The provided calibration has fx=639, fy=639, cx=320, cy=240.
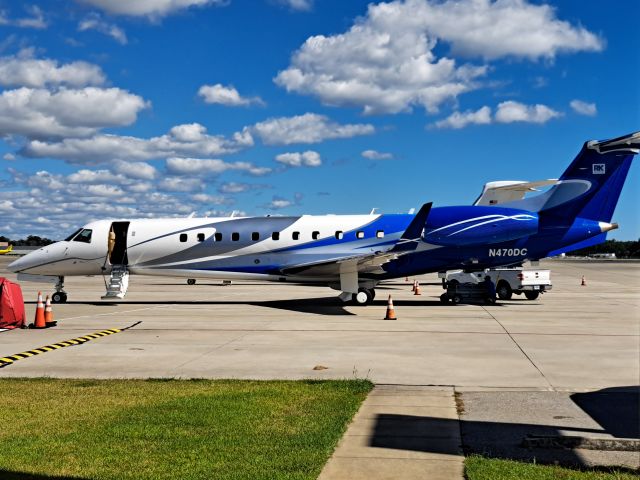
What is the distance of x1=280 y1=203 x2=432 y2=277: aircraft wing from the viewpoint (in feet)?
77.2

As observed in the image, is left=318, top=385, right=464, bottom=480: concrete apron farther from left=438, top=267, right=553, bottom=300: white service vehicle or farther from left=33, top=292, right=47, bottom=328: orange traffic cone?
left=438, top=267, right=553, bottom=300: white service vehicle

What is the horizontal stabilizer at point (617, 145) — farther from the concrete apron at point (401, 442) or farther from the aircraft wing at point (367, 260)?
Answer: the concrete apron at point (401, 442)

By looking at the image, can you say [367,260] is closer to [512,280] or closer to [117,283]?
[512,280]

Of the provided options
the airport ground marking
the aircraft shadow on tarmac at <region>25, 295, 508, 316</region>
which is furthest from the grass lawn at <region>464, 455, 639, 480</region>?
the aircraft shadow on tarmac at <region>25, 295, 508, 316</region>

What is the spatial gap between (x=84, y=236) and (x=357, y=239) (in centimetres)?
1139

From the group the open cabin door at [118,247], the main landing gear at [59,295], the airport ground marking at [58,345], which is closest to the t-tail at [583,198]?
the open cabin door at [118,247]

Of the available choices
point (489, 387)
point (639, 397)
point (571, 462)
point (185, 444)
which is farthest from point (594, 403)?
point (185, 444)

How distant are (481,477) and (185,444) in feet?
9.78

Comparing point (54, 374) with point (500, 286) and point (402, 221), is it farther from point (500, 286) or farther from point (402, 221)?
point (500, 286)

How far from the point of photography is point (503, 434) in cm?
712

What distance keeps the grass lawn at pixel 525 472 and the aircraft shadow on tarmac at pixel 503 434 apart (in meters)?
0.25

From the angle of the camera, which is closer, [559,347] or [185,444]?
[185,444]

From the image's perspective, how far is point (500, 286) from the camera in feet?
95.2

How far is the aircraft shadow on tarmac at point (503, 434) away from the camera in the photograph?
6402 millimetres
